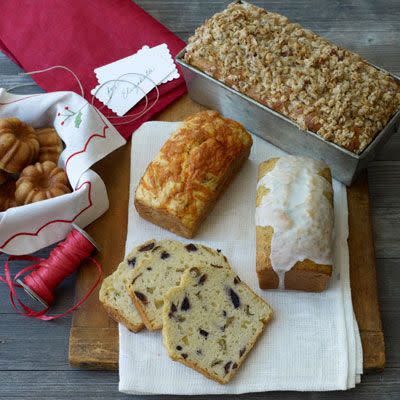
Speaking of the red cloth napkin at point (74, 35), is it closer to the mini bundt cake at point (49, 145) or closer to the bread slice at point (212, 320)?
the mini bundt cake at point (49, 145)

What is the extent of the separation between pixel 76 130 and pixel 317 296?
0.95m

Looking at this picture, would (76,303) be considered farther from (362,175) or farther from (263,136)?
(362,175)

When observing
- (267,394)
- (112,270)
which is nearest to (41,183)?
(112,270)

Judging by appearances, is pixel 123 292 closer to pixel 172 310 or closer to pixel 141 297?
pixel 141 297

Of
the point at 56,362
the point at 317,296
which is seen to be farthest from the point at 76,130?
the point at 317,296

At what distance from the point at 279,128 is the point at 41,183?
80 centimetres

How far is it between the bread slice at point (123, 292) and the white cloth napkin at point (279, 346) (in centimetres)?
4

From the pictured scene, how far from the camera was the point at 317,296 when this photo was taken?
1.99 m

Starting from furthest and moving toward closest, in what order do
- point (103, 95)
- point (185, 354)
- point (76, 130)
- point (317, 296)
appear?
point (103, 95)
point (76, 130)
point (317, 296)
point (185, 354)

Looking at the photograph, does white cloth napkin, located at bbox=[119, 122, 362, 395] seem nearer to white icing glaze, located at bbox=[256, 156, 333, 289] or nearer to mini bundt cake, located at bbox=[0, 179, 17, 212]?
white icing glaze, located at bbox=[256, 156, 333, 289]

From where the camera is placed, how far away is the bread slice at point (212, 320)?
1867 millimetres

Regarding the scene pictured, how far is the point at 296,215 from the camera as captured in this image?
1.93m

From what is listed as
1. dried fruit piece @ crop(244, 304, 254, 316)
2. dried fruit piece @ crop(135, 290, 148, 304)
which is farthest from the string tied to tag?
dried fruit piece @ crop(244, 304, 254, 316)

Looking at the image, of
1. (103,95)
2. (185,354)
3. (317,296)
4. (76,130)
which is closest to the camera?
(185,354)
